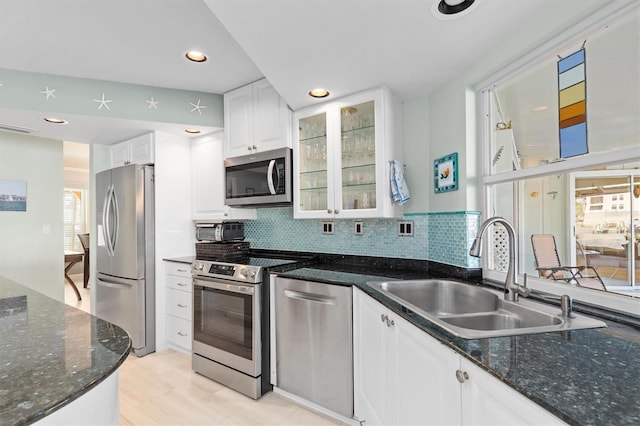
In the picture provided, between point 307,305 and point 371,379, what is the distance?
59cm

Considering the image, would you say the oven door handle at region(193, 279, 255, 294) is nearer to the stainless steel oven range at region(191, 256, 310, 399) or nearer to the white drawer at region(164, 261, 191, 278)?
the stainless steel oven range at region(191, 256, 310, 399)

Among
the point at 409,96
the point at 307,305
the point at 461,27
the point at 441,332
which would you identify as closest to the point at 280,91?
the point at 409,96

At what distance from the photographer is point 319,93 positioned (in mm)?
2283

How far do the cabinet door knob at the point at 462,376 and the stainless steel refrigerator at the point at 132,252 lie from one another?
293 centimetres

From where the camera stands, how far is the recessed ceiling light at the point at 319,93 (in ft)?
7.34

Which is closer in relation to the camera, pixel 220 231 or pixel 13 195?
pixel 220 231

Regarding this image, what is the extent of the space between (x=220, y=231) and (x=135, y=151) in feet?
4.15

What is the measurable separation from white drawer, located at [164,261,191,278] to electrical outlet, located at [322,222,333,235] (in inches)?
51.0

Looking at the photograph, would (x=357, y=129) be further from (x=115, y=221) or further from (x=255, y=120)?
(x=115, y=221)

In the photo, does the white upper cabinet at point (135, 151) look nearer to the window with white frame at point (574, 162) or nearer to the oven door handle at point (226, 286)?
the oven door handle at point (226, 286)

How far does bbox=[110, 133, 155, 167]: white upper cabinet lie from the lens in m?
3.11

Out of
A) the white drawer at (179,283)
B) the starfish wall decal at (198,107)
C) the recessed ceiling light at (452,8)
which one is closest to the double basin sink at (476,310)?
the recessed ceiling light at (452,8)

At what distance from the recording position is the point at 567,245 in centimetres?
155

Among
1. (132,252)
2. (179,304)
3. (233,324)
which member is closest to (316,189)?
(233,324)
